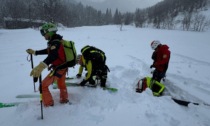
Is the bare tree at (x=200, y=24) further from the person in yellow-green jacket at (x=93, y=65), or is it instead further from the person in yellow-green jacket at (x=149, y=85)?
the person in yellow-green jacket at (x=93, y=65)

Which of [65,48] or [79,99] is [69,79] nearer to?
[79,99]

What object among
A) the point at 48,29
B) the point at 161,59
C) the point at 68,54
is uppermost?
the point at 48,29

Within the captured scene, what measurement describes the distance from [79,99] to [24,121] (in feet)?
5.06

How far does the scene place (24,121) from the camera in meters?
3.64

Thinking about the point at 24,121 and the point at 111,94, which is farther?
the point at 111,94

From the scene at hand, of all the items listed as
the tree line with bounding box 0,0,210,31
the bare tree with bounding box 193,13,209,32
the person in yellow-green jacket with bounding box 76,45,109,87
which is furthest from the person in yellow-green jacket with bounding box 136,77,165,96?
the bare tree with bounding box 193,13,209,32

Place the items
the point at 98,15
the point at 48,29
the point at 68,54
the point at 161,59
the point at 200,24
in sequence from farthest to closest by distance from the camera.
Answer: the point at 98,15
the point at 200,24
the point at 161,59
the point at 68,54
the point at 48,29

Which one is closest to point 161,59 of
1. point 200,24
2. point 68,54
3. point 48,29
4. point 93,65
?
point 93,65

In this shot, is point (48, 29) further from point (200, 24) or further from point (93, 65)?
point (200, 24)

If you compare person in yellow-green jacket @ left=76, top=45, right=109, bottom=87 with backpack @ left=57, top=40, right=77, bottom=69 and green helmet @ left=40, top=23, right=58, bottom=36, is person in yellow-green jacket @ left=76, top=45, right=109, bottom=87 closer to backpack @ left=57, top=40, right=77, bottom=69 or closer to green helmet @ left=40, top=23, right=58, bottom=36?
backpack @ left=57, top=40, right=77, bottom=69

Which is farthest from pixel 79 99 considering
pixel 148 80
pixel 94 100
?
pixel 148 80

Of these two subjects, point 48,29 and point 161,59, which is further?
point 161,59

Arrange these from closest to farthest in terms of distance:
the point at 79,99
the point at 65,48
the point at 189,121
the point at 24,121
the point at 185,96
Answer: the point at 24,121
the point at 189,121
the point at 65,48
the point at 79,99
the point at 185,96

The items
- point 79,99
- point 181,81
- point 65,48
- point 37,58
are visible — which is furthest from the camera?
point 37,58
